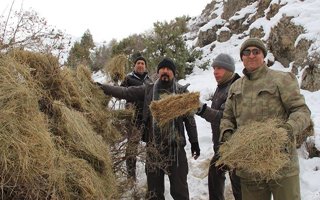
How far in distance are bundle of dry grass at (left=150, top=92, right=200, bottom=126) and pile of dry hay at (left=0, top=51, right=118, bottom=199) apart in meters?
0.64

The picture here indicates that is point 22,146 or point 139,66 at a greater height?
point 139,66

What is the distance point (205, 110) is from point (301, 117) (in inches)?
43.9

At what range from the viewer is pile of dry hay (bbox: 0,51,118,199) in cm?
245

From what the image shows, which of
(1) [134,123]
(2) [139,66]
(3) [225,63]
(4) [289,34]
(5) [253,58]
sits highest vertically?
(4) [289,34]

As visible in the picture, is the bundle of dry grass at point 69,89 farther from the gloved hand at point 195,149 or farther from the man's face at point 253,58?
the man's face at point 253,58

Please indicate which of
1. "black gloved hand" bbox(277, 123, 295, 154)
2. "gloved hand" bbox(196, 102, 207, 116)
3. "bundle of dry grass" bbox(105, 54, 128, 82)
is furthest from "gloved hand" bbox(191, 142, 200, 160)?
"bundle of dry grass" bbox(105, 54, 128, 82)

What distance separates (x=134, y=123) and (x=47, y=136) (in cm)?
210

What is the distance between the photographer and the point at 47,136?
2672mm

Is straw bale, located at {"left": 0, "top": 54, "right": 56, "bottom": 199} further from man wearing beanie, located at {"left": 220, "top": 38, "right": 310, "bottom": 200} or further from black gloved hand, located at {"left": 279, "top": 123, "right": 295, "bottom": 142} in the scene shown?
black gloved hand, located at {"left": 279, "top": 123, "right": 295, "bottom": 142}

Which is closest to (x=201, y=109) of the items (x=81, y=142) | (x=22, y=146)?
(x=81, y=142)

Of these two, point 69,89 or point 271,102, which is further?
point 69,89

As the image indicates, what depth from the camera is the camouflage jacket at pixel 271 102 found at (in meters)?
2.79

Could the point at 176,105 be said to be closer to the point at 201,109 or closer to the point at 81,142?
the point at 201,109

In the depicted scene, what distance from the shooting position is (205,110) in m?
3.67
